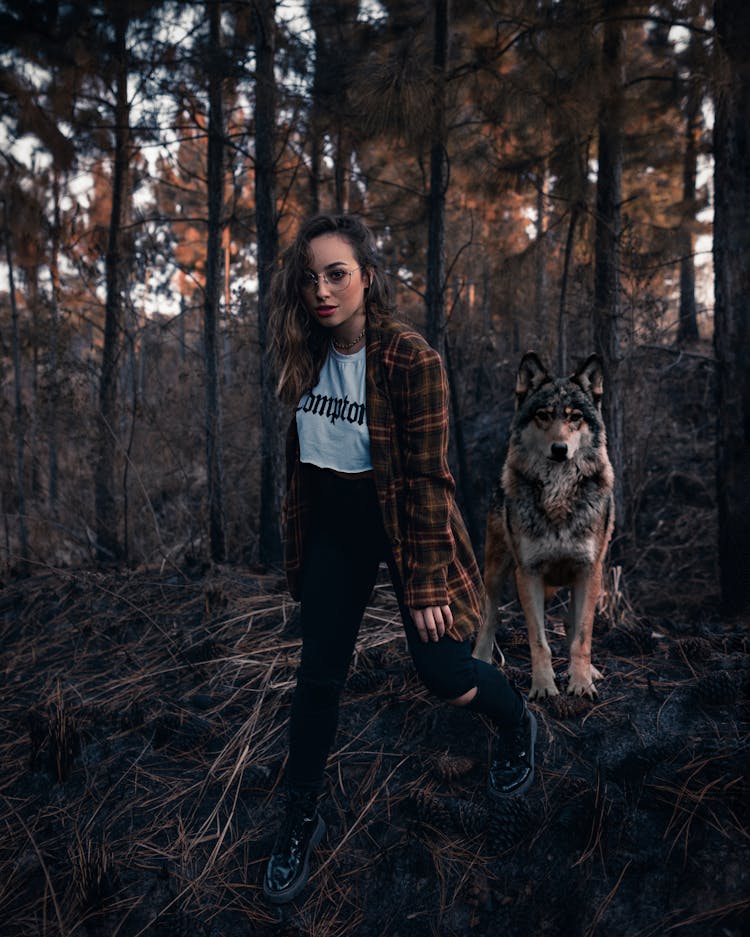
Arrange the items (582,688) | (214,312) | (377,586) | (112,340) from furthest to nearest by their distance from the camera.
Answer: (112,340)
(214,312)
(377,586)
(582,688)

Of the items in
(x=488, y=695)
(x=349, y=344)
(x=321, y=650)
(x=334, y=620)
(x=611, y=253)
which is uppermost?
(x=611, y=253)

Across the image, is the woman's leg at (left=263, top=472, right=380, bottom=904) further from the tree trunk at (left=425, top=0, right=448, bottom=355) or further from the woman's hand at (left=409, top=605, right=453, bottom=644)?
the tree trunk at (left=425, top=0, right=448, bottom=355)

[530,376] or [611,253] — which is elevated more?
[611,253]

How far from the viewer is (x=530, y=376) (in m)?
2.83

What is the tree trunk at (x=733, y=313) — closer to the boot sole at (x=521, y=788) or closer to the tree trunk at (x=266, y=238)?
the boot sole at (x=521, y=788)

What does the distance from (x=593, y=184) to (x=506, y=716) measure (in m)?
7.71

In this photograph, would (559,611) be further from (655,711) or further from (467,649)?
(467,649)

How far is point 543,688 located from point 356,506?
1.36 metres

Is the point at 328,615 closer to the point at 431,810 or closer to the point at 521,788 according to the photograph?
the point at 431,810

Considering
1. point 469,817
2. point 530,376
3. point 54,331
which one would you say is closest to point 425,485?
point 530,376

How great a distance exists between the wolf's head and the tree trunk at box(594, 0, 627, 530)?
11.1ft

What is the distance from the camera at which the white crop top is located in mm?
2236

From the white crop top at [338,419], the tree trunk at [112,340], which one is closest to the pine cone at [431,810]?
the white crop top at [338,419]

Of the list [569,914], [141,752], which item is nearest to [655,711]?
[569,914]
